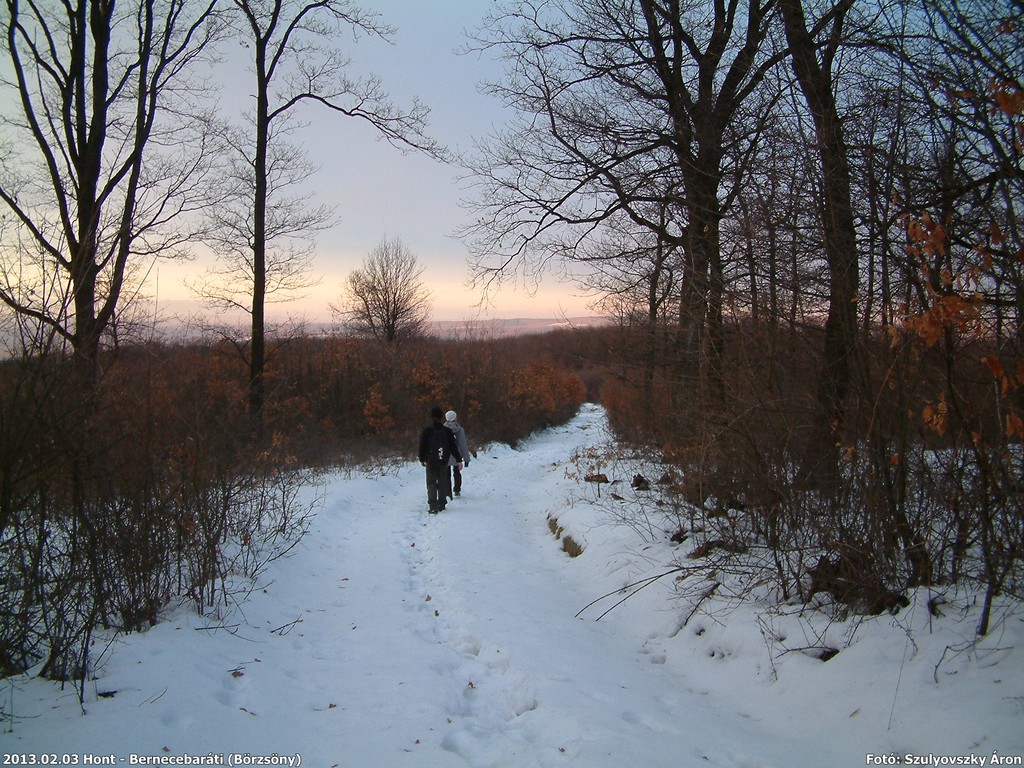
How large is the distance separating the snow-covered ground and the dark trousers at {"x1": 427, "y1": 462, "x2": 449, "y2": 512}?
14.0ft

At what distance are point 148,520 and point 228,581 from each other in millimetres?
1352

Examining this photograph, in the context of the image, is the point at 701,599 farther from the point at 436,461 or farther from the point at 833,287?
the point at 436,461

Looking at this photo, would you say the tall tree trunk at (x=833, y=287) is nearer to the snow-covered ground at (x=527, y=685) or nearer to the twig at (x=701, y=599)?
the twig at (x=701, y=599)

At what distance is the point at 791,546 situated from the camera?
18.4 ft

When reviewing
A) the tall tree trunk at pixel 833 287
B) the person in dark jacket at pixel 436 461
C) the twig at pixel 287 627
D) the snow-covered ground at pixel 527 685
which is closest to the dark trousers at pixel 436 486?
the person in dark jacket at pixel 436 461

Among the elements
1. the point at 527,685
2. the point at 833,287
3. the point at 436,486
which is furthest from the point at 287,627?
the point at 436,486

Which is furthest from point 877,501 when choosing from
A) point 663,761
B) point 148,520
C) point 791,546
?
point 148,520

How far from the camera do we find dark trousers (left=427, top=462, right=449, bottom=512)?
1133cm

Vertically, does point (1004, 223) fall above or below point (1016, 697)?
above

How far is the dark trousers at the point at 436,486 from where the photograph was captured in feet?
37.2

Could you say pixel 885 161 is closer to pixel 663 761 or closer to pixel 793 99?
pixel 793 99

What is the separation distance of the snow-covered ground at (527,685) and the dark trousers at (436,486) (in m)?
4.28

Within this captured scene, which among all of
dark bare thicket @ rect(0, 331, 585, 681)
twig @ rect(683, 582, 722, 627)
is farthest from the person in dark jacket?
twig @ rect(683, 582, 722, 627)

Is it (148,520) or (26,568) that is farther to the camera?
(148,520)
